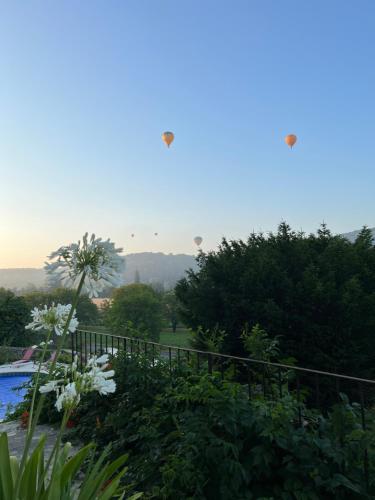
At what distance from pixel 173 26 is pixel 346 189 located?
12.9 metres

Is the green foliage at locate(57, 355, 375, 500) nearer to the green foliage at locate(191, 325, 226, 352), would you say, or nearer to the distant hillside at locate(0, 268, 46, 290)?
the green foliage at locate(191, 325, 226, 352)

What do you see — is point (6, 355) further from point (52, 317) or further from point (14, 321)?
point (52, 317)

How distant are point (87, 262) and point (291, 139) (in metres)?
18.1

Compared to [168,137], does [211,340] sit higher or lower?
lower

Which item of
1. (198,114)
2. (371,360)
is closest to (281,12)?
(198,114)

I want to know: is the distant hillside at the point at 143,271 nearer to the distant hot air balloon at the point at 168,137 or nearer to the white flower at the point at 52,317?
the distant hot air balloon at the point at 168,137

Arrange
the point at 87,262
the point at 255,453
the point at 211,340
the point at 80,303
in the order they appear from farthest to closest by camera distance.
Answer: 1. the point at 80,303
2. the point at 211,340
3. the point at 255,453
4. the point at 87,262

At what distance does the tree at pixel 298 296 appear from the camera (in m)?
9.92

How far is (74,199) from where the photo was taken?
13242 mm

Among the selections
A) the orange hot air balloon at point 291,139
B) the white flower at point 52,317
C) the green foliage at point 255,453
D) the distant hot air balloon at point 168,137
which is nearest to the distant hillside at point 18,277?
the distant hot air balloon at point 168,137

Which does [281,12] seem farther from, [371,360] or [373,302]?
[371,360]

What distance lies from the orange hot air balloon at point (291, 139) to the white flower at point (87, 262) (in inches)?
696

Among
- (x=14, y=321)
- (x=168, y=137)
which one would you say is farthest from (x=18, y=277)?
(x=168, y=137)

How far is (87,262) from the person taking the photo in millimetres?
1410
